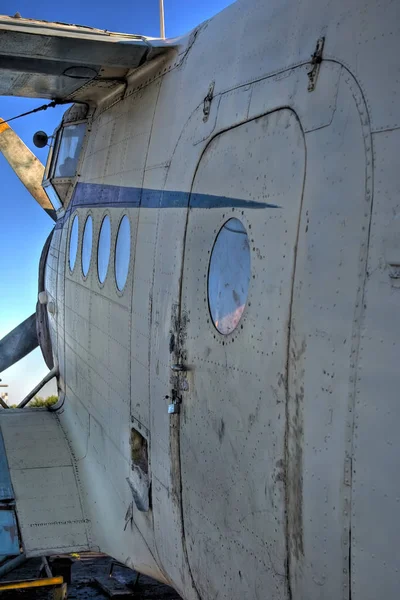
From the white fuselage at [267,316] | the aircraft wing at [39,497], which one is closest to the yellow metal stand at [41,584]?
the aircraft wing at [39,497]

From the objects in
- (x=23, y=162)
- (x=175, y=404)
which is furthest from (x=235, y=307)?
(x=23, y=162)

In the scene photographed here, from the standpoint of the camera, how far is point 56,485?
6.84 meters

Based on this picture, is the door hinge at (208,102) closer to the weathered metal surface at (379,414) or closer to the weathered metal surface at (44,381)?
the weathered metal surface at (379,414)

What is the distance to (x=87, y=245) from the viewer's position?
740 cm

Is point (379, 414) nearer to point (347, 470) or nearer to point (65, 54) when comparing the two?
point (347, 470)

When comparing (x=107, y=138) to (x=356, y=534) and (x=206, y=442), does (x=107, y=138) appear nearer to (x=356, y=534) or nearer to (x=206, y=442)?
(x=206, y=442)

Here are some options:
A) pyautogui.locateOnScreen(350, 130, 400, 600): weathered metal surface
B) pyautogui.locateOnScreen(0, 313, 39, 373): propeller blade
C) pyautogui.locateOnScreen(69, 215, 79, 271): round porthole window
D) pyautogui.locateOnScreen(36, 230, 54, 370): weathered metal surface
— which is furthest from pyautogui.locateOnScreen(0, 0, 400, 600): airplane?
pyautogui.locateOnScreen(0, 313, 39, 373): propeller blade

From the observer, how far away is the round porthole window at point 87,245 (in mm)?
7275

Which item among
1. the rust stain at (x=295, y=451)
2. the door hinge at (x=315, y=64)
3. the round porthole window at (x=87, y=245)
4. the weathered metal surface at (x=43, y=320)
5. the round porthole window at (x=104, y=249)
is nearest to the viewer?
the rust stain at (x=295, y=451)

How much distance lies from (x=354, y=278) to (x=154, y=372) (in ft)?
8.16

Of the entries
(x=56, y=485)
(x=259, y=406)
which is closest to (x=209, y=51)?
(x=259, y=406)

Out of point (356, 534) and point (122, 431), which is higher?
point (356, 534)

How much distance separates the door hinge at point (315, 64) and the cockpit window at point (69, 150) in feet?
16.6

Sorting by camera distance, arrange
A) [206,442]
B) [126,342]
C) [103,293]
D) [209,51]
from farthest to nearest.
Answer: [103,293] → [126,342] → [209,51] → [206,442]
